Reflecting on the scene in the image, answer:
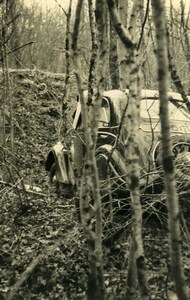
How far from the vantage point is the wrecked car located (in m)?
5.91

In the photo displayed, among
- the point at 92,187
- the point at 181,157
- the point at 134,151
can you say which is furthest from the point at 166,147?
the point at 181,157

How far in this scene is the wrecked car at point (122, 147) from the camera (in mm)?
5914

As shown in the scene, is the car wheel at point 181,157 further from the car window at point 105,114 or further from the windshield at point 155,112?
the car window at point 105,114

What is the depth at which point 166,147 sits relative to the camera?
3357 millimetres

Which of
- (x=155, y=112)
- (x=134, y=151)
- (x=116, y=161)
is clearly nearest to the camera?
Answer: (x=134, y=151)

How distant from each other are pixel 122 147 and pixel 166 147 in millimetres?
3527

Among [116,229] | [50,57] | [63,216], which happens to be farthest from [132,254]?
[50,57]

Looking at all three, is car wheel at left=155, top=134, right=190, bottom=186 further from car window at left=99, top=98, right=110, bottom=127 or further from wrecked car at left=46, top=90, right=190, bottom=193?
car window at left=99, top=98, right=110, bottom=127

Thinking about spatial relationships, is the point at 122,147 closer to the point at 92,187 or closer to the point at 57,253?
the point at 57,253

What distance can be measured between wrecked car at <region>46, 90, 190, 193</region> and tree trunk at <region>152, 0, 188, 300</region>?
215 centimetres

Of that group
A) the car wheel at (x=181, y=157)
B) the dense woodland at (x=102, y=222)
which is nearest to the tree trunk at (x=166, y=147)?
the dense woodland at (x=102, y=222)

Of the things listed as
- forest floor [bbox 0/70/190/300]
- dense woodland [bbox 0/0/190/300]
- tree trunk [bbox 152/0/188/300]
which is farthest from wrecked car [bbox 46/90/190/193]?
tree trunk [bbox 152/0/188/300]

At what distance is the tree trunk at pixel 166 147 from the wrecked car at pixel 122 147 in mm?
2149

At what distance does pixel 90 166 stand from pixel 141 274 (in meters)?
1.09
